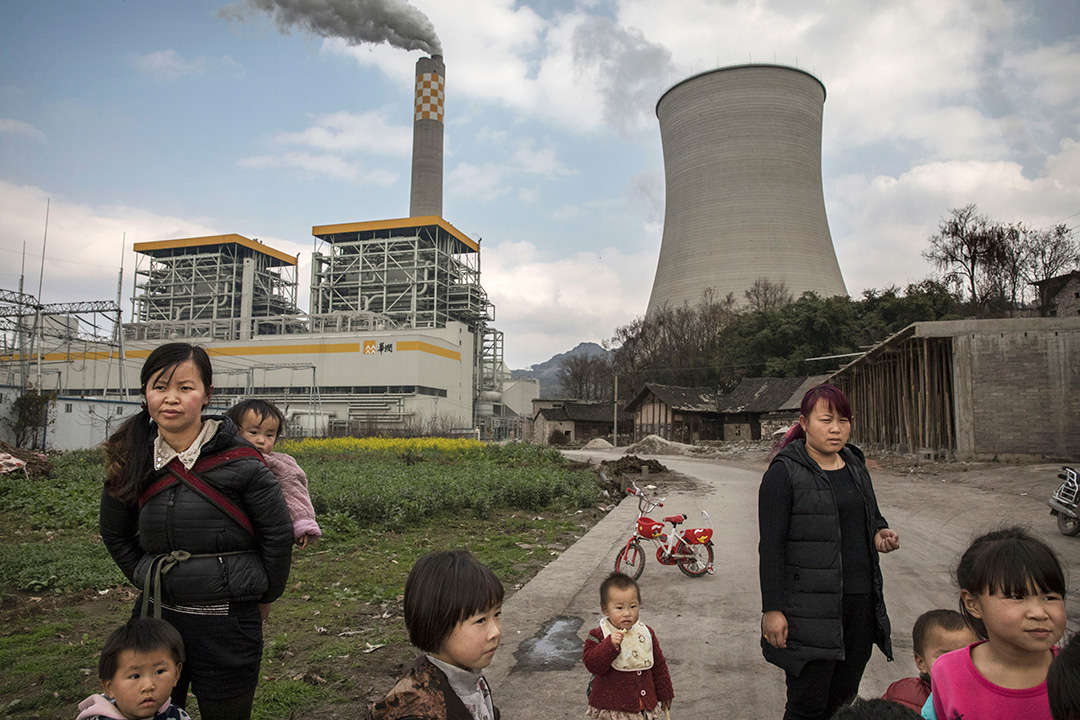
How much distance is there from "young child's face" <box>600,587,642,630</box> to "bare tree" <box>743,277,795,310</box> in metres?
33.8

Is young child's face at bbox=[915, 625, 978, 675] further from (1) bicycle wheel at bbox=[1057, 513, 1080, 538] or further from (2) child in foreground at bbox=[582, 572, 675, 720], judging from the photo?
(1) bicycle wheel at bbox=[1057, 513, 1080, 538]

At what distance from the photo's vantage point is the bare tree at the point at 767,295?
3478cm

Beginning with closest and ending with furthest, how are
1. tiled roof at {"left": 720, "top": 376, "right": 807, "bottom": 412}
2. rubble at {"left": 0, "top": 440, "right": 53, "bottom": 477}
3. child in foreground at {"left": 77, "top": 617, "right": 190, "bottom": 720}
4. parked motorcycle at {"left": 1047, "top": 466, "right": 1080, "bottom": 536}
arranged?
child in foreground at {"left": 77, "top": 617, "right": 190, "bottom": 720}
parked motorcycle at {"left": 1047, "top": 466, "right": 1080, "bottom": 536}
rubble at {"left": 0, "top": 440, "right": 53, "bottom": 477}
tiled roof at {"left": 720, "top": 376, "right": 807, "bottom": 412}

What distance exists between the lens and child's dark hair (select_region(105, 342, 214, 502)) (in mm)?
1915

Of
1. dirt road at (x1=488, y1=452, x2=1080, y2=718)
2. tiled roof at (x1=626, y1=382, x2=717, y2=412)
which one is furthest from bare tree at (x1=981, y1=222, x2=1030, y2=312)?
dirt road at (x1=488, y1=452, x2=1080, y2=718)

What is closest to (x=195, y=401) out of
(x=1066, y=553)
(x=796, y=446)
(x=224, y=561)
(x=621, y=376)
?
(x=224, y=561)

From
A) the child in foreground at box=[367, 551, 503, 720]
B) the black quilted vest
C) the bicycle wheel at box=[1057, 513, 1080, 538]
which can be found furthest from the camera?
the bicycle wheel at box=[1057, 513, 1080, 538]

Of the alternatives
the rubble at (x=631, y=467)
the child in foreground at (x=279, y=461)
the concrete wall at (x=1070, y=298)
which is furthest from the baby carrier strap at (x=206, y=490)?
the concrete wall at (x=1070, y=298)

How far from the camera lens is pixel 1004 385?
47.1 feet

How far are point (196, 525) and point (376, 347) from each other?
39937 mm

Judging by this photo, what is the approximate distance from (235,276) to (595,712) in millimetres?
53110

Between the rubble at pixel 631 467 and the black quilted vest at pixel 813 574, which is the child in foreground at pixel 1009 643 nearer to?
the black quilted vest at pixel 813 574

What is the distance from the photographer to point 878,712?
126 cm

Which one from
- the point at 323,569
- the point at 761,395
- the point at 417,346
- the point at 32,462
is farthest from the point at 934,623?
the point at 417,346
